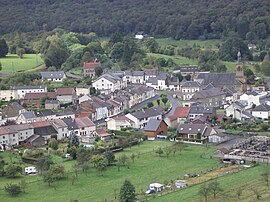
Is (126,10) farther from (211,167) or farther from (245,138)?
(211,167)

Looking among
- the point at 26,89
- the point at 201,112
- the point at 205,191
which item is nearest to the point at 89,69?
the point at 26,89

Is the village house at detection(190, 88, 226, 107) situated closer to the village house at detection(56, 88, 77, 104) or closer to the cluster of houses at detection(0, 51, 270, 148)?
the cluster of houses at detection(0, 51, 270, 148)

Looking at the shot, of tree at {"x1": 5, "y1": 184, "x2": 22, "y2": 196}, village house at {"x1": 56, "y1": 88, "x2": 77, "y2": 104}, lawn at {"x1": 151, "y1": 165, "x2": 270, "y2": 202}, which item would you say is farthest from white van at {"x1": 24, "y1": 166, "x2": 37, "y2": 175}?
village house at {"x1": 56, "y1": 88, "x2": 77, "y2": 104}

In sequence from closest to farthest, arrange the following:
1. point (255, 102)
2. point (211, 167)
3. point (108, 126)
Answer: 1. point (211, 167)
2. point (108, 126)
3. point (255, 102)

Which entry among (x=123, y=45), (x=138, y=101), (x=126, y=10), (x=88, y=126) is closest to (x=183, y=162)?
(x=88, y=126)

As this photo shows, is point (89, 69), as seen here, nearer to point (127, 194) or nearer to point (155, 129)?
point (155, 129)

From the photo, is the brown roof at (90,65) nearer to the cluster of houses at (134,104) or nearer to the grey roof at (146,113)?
the cluster of houses at (134,104)

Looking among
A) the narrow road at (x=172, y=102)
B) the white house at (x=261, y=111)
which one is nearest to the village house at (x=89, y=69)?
the narrow road at (x=172, y=102)
